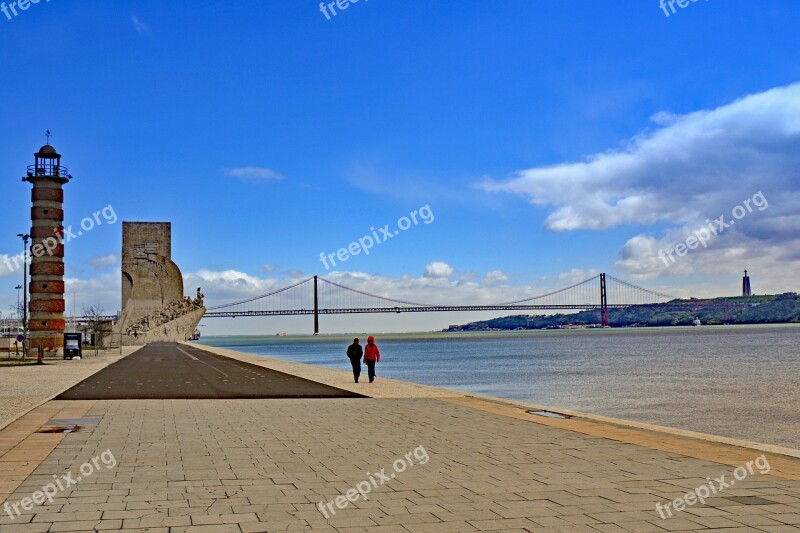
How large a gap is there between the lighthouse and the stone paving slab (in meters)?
39.9

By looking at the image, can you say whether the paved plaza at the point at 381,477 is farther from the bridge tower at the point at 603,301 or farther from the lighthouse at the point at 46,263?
the bridge tower at the point at 603,301

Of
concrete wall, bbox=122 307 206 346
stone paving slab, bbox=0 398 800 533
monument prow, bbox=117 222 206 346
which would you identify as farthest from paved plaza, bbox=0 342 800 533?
monument prow, bbox=117 222 206 346

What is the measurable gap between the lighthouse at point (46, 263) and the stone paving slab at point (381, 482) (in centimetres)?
3988

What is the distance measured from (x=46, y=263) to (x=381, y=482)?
151 feet

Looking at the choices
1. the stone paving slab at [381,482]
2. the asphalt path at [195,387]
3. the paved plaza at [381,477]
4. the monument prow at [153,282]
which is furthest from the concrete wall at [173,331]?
the stone paving slab at [381,482]

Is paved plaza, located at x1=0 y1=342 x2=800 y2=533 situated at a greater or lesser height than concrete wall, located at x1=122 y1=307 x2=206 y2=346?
lesser

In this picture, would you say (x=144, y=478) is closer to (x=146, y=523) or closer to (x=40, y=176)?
(x=146, y=523)

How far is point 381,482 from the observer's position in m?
8.00

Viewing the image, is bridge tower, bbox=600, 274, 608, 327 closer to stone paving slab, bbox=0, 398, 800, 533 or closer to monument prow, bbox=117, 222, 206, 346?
monument prow, bbox=117, 222, 206, 346

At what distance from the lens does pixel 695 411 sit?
21.5 meters

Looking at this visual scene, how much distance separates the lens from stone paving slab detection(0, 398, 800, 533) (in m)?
6.35

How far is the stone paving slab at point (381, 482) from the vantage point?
20.8ft

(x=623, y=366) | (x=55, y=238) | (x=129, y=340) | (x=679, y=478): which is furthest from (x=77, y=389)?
(x=129, y=340)

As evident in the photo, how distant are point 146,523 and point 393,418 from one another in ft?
26.0
